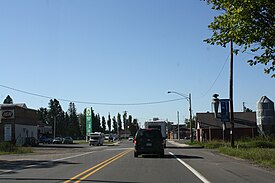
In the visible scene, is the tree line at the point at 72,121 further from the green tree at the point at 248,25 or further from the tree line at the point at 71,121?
the green tree at the point at 248,25

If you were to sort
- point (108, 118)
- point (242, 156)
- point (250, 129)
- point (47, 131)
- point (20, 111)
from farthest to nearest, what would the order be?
point (108, 118) → point (47, 131) → point (250, 129) → point (20, 111) → point (242, 156)

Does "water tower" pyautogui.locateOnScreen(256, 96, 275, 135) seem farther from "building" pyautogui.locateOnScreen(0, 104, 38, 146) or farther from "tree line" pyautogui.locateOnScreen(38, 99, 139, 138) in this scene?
"tree line" pyautogui.locateOnScreen(38, 99, 139, 138)

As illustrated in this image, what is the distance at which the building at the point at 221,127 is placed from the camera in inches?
2825

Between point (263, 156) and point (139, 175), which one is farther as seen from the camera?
point (263, 156)

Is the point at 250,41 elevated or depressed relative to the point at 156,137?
elevated

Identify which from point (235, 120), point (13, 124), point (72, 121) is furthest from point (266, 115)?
point (72, 121)

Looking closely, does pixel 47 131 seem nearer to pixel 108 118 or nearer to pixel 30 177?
pixel 108 118

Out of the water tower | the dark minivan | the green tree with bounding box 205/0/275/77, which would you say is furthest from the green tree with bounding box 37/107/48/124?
the green tree with bounding box 205/0/275/77

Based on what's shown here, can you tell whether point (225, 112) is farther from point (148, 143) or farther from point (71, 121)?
point (71, 121)

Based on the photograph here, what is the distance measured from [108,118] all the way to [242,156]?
552 ft

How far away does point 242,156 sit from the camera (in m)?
26.3

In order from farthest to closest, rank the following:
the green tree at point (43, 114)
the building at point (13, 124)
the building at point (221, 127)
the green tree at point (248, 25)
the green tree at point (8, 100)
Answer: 1. the green tree at point (43, 114)
2. the green tree at point (8, 100)
3. the building at point (221, 127)
4. the building at point (13, 124)
5. the green tree at point (248, 25)

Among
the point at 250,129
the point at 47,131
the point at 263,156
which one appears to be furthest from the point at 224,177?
the point at 47,131

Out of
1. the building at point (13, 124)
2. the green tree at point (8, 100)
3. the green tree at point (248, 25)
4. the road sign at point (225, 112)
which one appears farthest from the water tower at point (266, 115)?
the green tree at point (8, 100)
